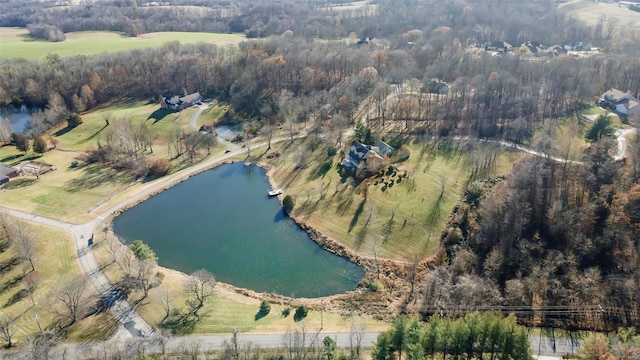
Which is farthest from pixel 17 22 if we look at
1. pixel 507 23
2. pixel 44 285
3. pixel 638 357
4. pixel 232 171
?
pixel 638 357

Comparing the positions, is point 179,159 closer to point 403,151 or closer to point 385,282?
point 403,151

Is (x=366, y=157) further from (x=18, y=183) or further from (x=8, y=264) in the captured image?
(x=18, y=183)

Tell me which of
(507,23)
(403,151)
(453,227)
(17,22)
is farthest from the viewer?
(17,22)

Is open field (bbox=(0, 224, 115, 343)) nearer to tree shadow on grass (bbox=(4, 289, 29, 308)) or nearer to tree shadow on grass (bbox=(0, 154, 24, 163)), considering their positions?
tree shadow on grass (bbox=(4, 289, 29, 308))

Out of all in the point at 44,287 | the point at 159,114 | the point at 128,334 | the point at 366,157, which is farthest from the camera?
the point at 159,114

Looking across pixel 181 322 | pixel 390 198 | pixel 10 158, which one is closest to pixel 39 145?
pixel 10 158

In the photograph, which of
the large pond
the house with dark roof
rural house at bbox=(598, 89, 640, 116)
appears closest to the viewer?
the large pond

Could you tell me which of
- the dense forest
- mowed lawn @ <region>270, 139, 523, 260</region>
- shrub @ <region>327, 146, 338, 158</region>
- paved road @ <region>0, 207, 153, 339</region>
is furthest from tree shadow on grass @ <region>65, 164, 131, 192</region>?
shrub @ <region>327, 146, 338, 158</region>
